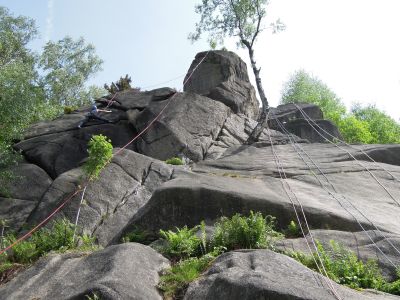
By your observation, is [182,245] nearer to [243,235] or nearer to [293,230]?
[243,235]

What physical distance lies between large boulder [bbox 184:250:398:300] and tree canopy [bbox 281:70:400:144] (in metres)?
39.1

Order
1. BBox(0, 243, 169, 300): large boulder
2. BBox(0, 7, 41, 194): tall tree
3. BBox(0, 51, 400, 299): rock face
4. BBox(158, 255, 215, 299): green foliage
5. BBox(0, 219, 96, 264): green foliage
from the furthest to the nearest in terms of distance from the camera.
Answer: BBox(0, 7, 41, 194): tall tree < BBox(0, 219, 96, 264): green foliage < BBox(158, 255, 215, 299): green foliage < BBox(0, 51, 400, 299): rock face < BBox(0, 243, 169, 300): large boulder

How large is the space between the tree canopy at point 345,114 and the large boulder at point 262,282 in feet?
128

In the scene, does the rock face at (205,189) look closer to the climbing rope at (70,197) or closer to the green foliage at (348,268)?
the climbing rope at (70,197)

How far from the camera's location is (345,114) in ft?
186

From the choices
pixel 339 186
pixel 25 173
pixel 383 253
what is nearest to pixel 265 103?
pixel 339 186

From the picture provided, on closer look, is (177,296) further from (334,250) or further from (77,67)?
(77,67)

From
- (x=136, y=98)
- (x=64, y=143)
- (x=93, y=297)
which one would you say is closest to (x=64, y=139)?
(x=64, y=143)

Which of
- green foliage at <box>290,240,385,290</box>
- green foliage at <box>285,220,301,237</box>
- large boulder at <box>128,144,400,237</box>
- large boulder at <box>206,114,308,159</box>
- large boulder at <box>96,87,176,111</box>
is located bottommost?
green foliage at <box>290,240,385,290</box>

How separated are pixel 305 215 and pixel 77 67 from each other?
3501cm

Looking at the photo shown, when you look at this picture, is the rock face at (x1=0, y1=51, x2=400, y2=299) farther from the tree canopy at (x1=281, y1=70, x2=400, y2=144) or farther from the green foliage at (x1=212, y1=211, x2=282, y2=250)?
the tree canopy at (x1=281, y1=70, x2=400, y2=144)

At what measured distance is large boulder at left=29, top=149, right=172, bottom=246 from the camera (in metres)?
14.2

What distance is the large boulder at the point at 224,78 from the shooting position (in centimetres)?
2806

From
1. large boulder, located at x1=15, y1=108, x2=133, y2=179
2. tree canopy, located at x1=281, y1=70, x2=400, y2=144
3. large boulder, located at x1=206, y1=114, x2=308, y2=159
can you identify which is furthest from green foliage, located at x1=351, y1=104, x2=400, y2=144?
large boulder, located at x1=15, y1=108, x2=133, y2=179
